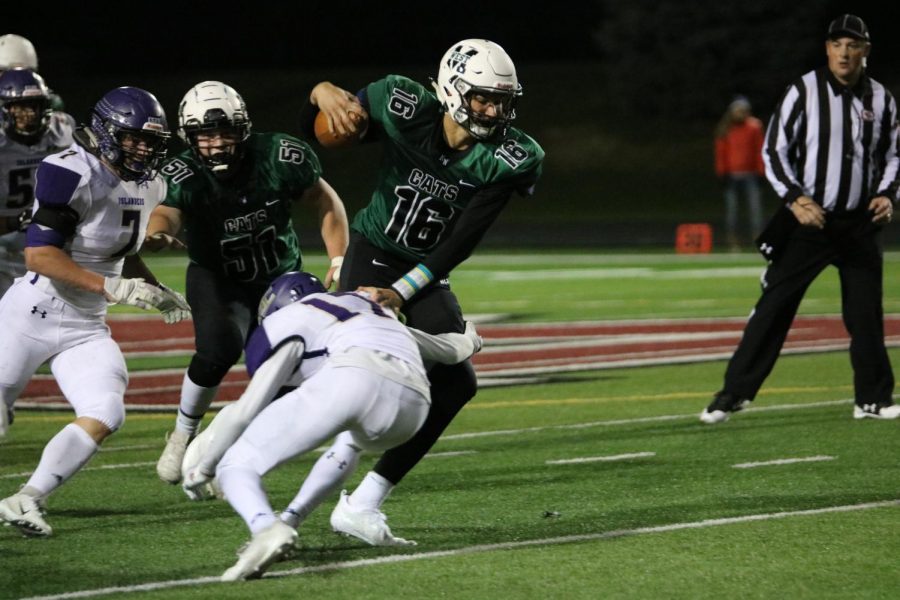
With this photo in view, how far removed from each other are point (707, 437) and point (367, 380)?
130 inches

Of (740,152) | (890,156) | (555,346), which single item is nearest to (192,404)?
(890,156)

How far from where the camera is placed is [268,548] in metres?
4.30

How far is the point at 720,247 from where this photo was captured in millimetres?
→ 21391

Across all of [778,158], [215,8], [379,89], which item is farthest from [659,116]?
[379,89]

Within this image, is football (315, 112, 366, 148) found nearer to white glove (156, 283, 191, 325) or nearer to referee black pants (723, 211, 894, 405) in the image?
white glove (156, 283, 191, 325)

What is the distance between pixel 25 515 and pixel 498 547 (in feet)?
5.13

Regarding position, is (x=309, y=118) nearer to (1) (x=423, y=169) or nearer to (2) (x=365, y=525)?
(1) (x=423, y=169)

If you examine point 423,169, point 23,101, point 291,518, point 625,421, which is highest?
point 23,101

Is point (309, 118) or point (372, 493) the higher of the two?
point (309, 118)

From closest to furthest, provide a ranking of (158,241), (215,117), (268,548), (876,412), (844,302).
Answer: (268,548) < (215,117) < (158,241) < (876,412) < (844,302)

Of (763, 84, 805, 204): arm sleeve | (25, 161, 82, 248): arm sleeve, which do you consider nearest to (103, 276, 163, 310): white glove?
(25, 161, 82, 248): arm sleeve

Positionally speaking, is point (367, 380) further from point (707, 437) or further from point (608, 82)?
point (608, 82)

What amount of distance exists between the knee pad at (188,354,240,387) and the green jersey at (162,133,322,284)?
1.17 ft

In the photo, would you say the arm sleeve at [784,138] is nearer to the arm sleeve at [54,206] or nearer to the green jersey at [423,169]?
the green jersey at [423,169]
